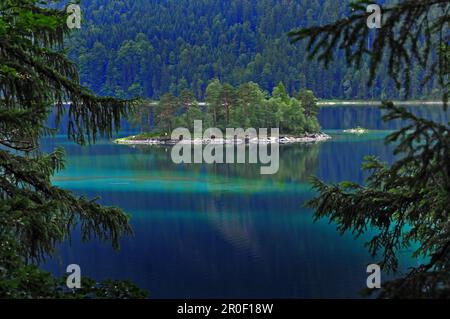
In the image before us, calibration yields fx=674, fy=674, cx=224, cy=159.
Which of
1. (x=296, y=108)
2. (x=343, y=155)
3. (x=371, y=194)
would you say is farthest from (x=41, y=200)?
(x=296, y=108)

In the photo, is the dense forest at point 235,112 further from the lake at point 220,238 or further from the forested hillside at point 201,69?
the forested hillside at point 201,69

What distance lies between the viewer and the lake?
65.9 ft

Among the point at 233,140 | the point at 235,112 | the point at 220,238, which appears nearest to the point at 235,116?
the point at 235,112

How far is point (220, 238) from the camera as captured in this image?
85.9 ft

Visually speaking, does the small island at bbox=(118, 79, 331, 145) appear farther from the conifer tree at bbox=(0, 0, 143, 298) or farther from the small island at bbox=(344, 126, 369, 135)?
the conifer tree at bbox=(0, 0, 143, 298)

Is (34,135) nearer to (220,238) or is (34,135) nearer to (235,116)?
(220,238)

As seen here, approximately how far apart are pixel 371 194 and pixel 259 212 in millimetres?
24908

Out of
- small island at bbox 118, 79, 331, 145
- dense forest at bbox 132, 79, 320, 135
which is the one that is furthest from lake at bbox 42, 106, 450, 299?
dense forest at bbox 132, 79, 320, 135

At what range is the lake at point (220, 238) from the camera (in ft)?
65.9

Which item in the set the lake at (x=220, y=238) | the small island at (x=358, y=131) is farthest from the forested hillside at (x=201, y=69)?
the lake at (x=220, y=238)
